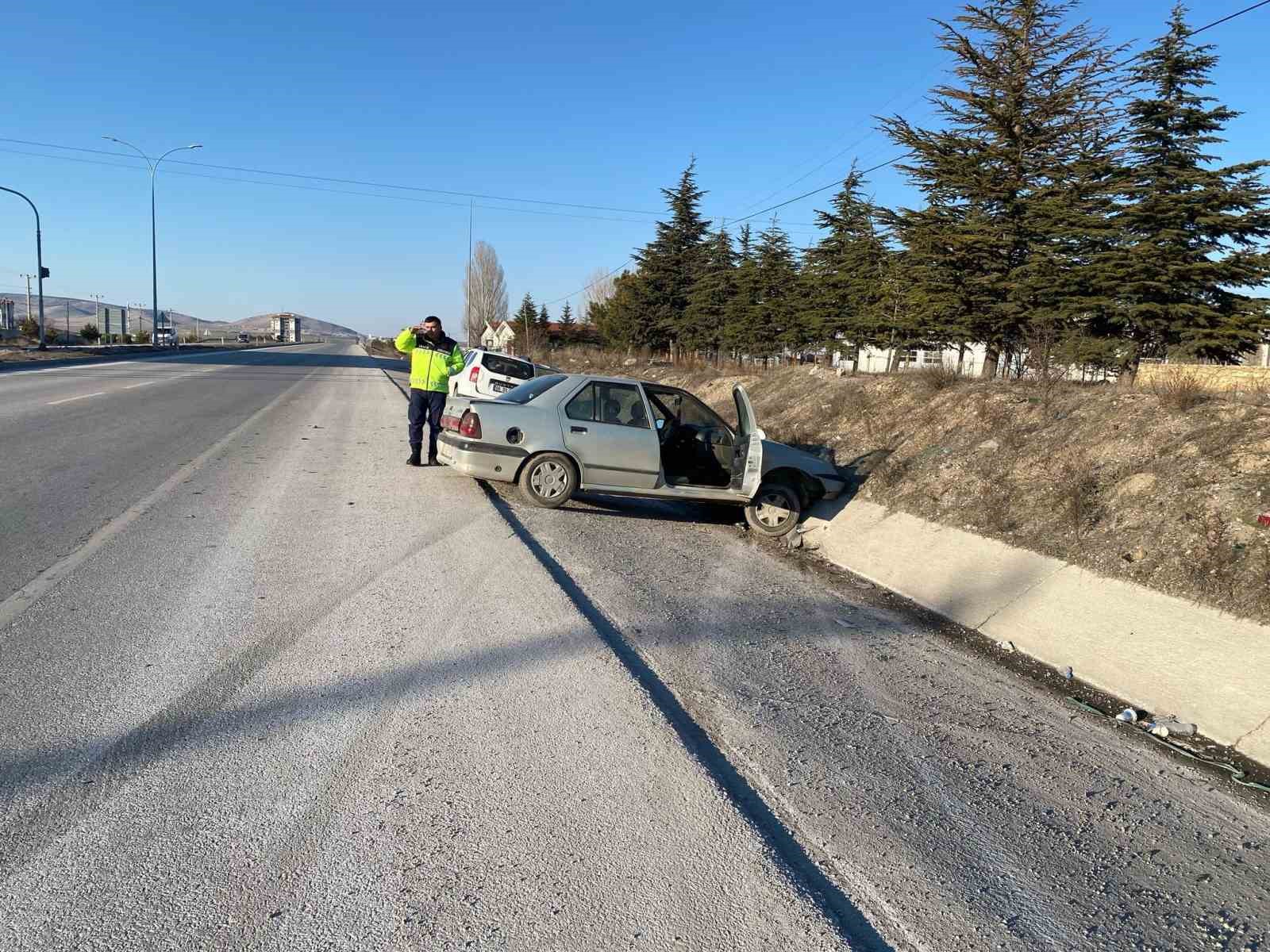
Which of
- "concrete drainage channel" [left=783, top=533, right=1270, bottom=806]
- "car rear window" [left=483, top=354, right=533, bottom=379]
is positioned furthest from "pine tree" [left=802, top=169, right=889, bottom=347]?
"concrete drainage channel" [left=783, top=533, right=1270, bottom=806]

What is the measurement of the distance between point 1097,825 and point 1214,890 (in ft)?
1.55

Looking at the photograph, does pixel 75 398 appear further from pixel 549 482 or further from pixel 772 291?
pixel 772 291

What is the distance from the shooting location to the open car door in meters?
9.28

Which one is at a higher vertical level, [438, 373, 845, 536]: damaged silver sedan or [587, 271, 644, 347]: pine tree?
[587, 271, 644, 347]: pine tree

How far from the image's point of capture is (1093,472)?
8.04 meters

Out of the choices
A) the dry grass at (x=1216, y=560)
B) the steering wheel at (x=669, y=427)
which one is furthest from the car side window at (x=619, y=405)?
the dry grass at (x=1216, y=560)

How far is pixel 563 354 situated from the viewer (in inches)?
2352

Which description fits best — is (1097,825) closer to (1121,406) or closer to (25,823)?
(25,823)

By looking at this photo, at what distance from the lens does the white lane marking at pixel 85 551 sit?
5.31m

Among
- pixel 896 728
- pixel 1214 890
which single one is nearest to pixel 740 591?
pixel 896 728

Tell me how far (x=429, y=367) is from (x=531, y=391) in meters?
1.86

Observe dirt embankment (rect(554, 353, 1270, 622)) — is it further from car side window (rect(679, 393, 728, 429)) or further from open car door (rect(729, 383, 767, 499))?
car side window (rect(679, 393, 728, 429))

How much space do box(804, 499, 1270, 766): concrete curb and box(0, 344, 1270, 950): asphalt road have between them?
1.73ft

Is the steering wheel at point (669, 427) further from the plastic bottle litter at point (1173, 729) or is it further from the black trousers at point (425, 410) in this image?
the plastic bottle litter at point (1173, 729)
